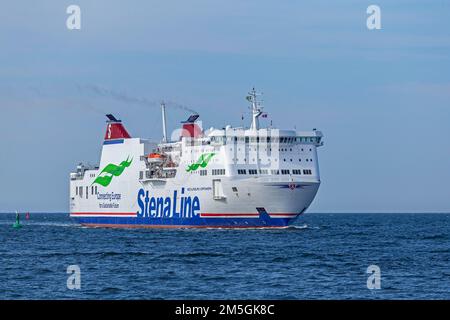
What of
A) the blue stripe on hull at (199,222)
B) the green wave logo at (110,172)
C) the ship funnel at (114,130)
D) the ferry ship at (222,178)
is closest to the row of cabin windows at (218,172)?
the ferry ship at (222,178)

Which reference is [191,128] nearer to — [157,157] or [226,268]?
[157,157]

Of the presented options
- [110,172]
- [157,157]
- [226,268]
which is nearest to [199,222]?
[157,157]

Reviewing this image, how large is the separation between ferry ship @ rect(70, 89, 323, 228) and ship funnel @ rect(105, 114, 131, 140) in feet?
17.3

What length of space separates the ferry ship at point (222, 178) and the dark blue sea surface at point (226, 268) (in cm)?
523

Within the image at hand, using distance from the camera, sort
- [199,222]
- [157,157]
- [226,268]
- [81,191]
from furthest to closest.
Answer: [81,191]
[157,157]
[199,222]
[226,268]

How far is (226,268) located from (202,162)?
94.9 feet

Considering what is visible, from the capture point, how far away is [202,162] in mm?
65812

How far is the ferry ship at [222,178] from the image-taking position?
6284cm

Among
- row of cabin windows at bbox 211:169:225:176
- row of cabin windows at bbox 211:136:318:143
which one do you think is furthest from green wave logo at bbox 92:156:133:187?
row of cabin windows at bbox 211:136:318:143

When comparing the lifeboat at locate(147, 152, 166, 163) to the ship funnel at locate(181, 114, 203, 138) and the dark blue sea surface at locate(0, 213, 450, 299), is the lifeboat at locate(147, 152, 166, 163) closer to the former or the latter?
the ship funnel at locate(181, 114, 203, 138)

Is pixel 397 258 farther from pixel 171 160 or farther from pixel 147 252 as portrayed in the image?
pixel 171 160

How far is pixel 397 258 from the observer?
→ 43.0 m

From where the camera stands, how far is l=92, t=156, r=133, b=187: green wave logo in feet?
254
